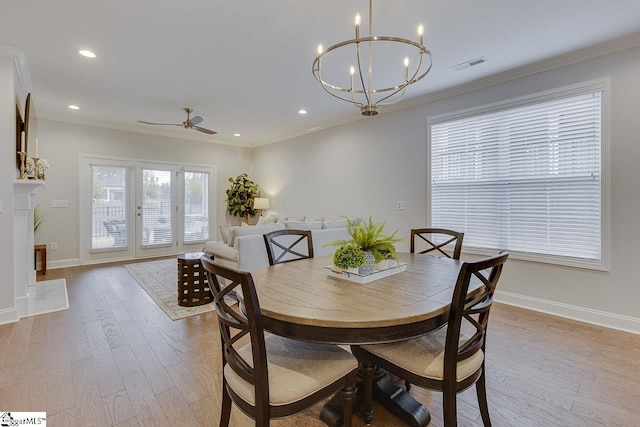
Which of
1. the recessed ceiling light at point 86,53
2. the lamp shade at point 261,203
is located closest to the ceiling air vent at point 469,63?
the recessed ceiling light at point 86,53

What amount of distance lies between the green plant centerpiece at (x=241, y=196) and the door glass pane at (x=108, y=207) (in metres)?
2.11

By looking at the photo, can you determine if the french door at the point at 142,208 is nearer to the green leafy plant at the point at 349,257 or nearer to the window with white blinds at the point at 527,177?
the window with white blinds at the point at 527,177

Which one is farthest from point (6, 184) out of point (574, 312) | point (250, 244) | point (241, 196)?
point (574, 312)

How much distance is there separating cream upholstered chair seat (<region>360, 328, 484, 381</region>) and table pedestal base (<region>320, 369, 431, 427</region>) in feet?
1.37

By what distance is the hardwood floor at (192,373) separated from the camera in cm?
169

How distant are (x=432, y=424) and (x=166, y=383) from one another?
5.46 ft

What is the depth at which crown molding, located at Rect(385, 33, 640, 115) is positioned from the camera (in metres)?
2.75

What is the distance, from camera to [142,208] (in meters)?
6.11

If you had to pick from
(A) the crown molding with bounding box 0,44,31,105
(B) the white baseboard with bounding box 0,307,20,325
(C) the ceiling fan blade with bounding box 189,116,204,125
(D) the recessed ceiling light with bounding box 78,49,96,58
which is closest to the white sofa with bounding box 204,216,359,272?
(C) the ceiling fan blade with bounding box 189,116,204,125

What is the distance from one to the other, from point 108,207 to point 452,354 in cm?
646

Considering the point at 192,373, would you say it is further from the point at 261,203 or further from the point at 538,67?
the point at 261,203

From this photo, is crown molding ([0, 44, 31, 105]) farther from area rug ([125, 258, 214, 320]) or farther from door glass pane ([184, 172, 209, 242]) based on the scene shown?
door glass pane ([184, 172, 209, 242])

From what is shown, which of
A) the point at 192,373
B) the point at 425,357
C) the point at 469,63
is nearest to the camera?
the point at 425,357

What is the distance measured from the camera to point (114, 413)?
1698mm
